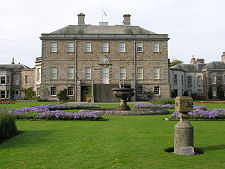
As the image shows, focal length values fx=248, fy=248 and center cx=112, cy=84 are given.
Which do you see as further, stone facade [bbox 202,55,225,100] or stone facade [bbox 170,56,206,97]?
stone facade [bbox 170,56,206,97]

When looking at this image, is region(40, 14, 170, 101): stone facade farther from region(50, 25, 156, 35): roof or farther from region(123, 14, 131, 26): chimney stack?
region(123, 14, 131, 26): chimney stack

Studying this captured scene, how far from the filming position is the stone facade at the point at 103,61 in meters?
35.9

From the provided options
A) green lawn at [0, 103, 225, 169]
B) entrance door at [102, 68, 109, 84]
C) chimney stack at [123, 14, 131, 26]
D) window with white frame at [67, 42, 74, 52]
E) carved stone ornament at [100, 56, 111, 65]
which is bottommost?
green lawn at [0, 103, 225, 169]

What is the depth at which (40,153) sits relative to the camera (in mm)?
6109

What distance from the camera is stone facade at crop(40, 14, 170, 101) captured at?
35.9m

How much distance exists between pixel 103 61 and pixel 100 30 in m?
5.42

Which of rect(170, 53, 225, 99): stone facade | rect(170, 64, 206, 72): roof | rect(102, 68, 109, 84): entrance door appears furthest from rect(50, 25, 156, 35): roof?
rect(170, 64, 206, 72): roof

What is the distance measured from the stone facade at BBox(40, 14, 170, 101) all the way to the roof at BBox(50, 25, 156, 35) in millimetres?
1066

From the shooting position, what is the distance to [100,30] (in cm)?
3822

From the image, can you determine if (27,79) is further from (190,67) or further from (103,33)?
(190,67)

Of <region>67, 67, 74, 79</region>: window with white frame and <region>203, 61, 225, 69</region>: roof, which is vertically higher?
<region>203, 61, 225, 69</region>: roof

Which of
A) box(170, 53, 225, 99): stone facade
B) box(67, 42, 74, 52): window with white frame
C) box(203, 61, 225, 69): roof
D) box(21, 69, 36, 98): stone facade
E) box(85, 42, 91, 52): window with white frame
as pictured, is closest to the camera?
box(67, 42, 74, 52): window with white frame

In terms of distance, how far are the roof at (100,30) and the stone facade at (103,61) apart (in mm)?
1066

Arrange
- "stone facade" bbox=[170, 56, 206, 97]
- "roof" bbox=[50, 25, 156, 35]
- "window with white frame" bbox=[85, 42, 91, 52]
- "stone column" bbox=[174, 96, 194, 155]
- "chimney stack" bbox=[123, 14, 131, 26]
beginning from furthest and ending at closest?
"stone facade" bbox=[170, 56, 206, 97] < "chimney stack" bbox=[123, 14, 131, 26] < "roof" bbox=[50, 25, 156, 35] < "window with white frame" bbox=[85, 42, 91, 52] < "stone column" bbox=[174, 96, 194, 155]
